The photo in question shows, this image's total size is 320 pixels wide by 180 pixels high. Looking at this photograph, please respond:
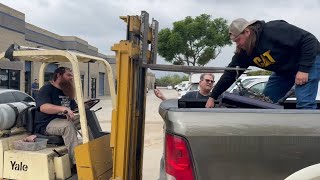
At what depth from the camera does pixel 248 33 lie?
11.0 feet

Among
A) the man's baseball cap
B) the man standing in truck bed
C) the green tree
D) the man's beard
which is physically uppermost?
the green tree

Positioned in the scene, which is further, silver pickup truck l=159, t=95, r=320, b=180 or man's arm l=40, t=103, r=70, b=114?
man's arm l=40, t=103, r=70, b=114

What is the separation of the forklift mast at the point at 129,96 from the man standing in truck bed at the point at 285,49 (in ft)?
2.68

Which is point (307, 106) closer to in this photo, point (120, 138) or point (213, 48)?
point (120, 138)

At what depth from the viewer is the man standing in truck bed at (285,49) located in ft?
10.9

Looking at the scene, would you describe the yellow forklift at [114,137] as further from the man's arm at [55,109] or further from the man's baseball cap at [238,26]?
the man's baseball cap at [238,26]

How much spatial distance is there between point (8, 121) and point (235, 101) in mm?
2307

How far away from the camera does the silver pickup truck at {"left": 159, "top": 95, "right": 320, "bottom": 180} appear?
2.38 meters

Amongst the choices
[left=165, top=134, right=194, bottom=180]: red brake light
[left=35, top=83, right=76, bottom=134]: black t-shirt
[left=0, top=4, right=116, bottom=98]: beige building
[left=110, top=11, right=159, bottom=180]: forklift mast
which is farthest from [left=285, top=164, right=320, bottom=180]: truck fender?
[left=0, top=4, right=116, bottom=98]: beige building

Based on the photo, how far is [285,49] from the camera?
3393mm

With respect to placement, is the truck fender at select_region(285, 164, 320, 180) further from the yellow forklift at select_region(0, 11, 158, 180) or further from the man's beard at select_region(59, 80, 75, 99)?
the man's beard at select_region(59, 80, 75, 99)

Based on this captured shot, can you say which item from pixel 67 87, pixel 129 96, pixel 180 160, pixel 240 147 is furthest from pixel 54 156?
pixel 240 147

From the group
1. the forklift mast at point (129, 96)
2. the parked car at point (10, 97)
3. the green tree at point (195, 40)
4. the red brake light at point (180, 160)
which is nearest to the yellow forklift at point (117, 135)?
the forklift mast at point (129, 96)

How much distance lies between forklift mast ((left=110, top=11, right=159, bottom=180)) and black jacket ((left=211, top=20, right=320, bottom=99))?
978 mm
